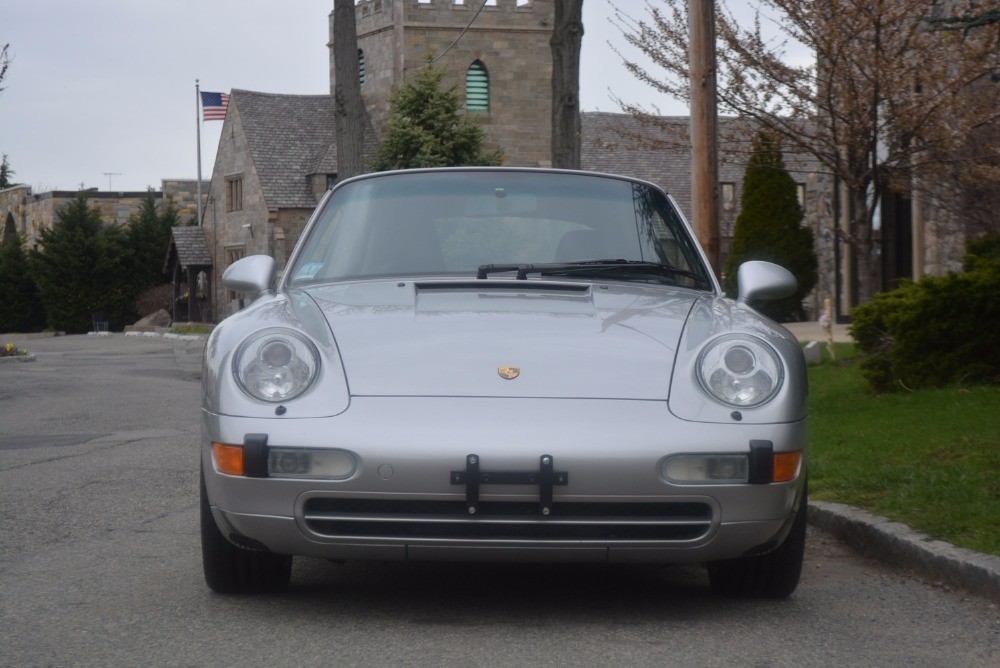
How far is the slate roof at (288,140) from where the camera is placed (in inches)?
1844

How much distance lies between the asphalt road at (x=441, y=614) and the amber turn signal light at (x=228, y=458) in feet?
1.57

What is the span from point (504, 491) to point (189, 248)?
4889 cm

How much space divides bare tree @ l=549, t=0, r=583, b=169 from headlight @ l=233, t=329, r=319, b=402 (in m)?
11.6

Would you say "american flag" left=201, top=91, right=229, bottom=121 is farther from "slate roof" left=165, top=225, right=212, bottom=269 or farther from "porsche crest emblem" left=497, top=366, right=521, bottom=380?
"porsche crest emblem" left=497, top=366, right=521, bottom=380

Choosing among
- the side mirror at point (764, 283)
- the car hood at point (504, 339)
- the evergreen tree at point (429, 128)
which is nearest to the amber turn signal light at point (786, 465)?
the car hood at point (504, 339)

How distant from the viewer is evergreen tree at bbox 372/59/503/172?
131 feet

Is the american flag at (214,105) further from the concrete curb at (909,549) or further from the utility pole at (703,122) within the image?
the concrete curb at (909,549)

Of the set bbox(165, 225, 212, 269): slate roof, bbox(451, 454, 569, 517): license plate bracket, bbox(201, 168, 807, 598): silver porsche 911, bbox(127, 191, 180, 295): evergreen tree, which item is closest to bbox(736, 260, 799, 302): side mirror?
bbox(201, 168, 807, 598): silver porsche 911

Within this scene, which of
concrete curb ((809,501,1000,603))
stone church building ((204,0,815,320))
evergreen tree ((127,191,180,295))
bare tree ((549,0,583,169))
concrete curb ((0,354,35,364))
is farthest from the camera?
evergreen tree ((127,191,180,295))

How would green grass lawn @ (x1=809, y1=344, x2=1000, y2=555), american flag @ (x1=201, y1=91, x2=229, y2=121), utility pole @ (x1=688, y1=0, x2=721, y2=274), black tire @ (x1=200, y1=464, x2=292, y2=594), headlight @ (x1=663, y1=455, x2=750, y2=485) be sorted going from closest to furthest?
headlight @ (x1=663, y1=455, x2=750, y2=485) → black tire @ (x1=200, y1=464, x2=292, y2=594) → green grass lawn @ (x1=809, y1=344, x2=1000, y2=555) → utility pole @ (x1=688, y1=0, x2=721, y2=274) → american flag @ (x1=201, y1=91, x2=229, y2=121)

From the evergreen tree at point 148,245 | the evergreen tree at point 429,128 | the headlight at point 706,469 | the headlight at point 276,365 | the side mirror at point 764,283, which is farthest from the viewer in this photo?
the evergreen tree at point 148,245

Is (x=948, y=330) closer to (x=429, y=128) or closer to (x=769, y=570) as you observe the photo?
(x=769, y=570)

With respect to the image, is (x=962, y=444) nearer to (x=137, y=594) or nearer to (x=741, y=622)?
(x=741, y=622)

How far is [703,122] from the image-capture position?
9945 millimetres
